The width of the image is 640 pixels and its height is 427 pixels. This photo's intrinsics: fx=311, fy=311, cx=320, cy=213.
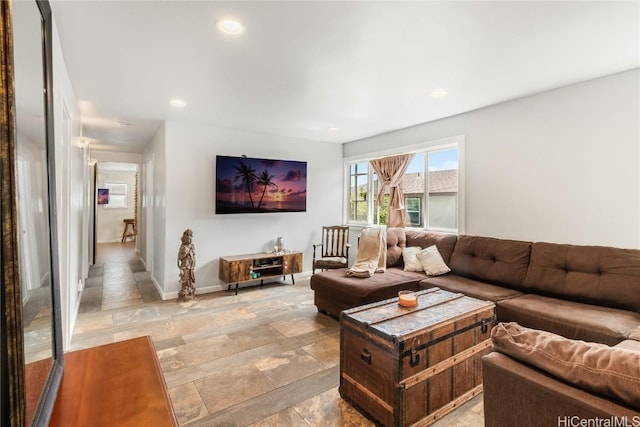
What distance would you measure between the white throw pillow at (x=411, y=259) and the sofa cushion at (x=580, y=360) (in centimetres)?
263

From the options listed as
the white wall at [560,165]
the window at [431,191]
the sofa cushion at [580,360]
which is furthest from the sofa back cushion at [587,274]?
the sofa cushion at [580,360]

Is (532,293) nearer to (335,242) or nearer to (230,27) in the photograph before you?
(335,242)

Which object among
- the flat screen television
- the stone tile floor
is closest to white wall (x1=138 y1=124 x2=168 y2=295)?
the stone tile floor

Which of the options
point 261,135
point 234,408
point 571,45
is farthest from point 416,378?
point 261,135

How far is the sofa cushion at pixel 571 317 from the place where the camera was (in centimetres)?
214

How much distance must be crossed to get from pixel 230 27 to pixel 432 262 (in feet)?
10.3

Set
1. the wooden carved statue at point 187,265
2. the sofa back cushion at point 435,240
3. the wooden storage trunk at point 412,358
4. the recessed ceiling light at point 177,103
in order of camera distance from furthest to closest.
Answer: the wooden carved statue at point 187,265 < the sofa back cushion at point 435,240 < the recessed ceiling light at point 177,103 < the wooden storage trunk at point 412,358

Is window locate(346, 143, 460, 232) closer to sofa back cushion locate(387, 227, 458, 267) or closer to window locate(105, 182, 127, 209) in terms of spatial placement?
sofa back cushion locate(387, 227, 458, 267)

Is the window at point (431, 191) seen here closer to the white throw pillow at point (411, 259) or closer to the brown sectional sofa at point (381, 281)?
the brown sectional sofa at point (381, 281)

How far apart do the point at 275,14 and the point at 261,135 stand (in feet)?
11.0

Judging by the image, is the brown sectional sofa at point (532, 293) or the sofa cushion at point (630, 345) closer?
the brown sectional sofa at point (532, 293)

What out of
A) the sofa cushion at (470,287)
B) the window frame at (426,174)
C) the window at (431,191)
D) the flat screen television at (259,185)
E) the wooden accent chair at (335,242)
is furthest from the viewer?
the wooden accent chair at (335,242)

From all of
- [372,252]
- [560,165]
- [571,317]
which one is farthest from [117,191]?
[571,317]

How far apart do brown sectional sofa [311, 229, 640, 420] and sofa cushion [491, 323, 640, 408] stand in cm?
3
